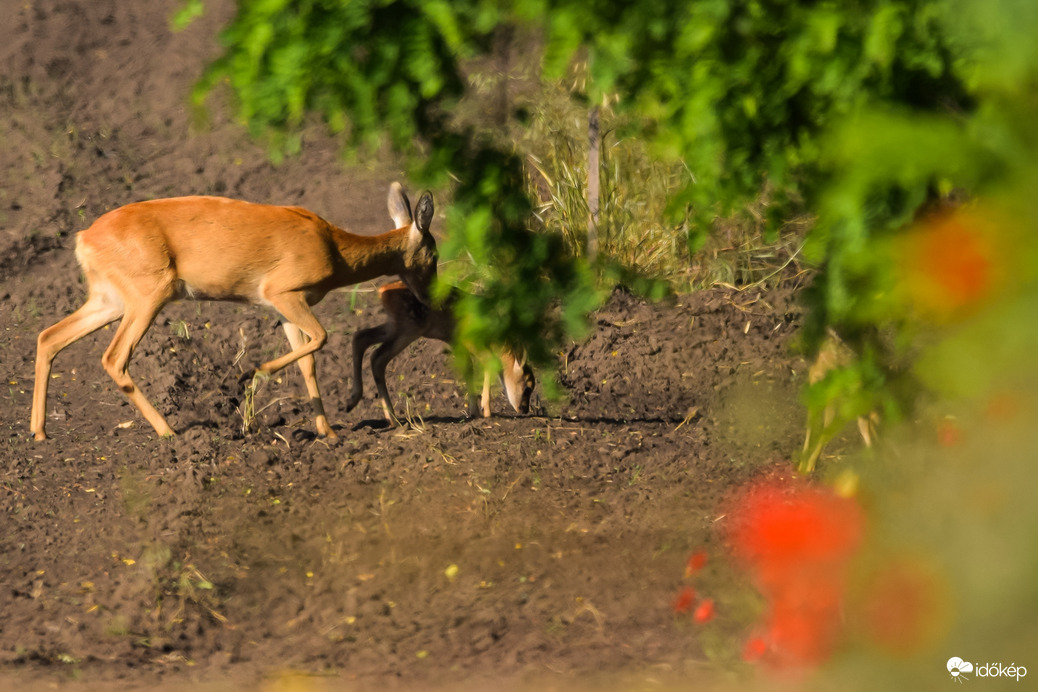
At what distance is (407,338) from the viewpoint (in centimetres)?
741

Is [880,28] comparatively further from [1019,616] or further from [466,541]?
[466,541]

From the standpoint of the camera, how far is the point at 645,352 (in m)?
7.75

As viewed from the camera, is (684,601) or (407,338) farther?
(407,338)

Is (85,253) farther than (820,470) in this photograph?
Yes

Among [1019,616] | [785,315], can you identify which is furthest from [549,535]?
[1019,616]

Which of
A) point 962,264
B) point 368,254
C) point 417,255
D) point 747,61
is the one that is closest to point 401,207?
point 417,255

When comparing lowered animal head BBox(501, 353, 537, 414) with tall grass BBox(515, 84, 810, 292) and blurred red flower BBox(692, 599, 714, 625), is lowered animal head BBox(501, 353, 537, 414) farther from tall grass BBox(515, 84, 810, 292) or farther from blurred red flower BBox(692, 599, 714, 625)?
blurred red flower BBox(692, 599, 714, 625)

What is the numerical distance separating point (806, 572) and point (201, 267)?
5060 mm

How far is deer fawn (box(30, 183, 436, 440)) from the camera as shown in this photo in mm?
6789

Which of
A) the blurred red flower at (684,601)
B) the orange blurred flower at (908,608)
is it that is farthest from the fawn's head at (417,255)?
the orange blurred flower at (908,608)

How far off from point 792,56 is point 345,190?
27.7 feet

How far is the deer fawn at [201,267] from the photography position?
6.79 meters

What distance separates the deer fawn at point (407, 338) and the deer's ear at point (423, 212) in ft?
1.36

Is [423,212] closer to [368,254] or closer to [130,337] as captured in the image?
[368,254]
